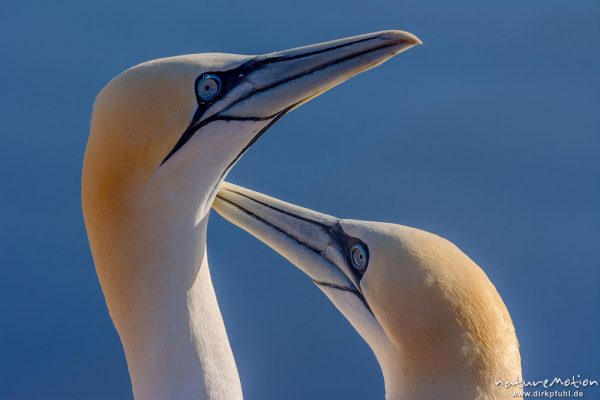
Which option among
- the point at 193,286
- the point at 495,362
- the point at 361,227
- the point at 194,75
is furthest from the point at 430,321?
the point at 194,75

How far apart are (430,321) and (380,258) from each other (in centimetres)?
36

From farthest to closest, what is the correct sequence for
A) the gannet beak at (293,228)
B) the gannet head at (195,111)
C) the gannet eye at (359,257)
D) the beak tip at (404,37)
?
1. the gannet beak at (293,228)
2. the gannet eye at (359,257)
3. the beak tip at (404,37)
4. the gannet head at (195,111)

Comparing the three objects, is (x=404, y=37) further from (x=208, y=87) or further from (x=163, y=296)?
(x=163, y=296)

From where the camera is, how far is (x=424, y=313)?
328cm

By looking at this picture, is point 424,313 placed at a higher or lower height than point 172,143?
lower

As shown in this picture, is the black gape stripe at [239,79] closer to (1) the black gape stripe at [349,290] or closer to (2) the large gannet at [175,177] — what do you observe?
(2) the large gannet at [175,177]

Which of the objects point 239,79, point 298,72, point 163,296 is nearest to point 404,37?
point 298,72

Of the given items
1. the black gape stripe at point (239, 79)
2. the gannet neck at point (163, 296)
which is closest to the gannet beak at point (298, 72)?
the black gape stripe at point (239, 79)

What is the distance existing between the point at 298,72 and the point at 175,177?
613 mm

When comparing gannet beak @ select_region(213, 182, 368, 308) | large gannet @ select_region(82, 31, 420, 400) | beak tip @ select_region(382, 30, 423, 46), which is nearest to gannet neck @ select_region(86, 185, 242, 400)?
large gannet @ select_region(82, 31, 420, 400)

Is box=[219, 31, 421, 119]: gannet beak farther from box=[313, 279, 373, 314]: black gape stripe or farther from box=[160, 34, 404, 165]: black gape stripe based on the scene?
box=[313, 279, 373, 314]: black gape stripe

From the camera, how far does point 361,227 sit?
3.71 metres

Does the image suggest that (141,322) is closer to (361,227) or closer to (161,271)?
(161,271)

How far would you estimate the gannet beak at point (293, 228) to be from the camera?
153 inches
